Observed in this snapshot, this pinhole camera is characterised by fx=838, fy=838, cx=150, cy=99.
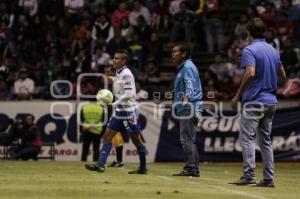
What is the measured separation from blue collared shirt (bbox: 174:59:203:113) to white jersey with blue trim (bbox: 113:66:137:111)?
761 mm

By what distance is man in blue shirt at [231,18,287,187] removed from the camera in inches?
A: 466

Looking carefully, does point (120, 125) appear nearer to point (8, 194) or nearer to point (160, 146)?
point (8, 194)

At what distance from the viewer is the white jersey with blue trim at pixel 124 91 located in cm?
1396

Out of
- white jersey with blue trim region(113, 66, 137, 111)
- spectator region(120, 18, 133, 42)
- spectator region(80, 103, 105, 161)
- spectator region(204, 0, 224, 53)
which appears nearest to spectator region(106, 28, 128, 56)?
Answer: spectator region(120, 18, 133, 42)

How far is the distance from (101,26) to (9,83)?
13.4 ft

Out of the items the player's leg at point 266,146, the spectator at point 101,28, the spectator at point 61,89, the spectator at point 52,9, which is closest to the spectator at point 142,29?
the spectator at point 101,28

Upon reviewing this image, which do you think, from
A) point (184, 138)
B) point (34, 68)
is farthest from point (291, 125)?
point (184, 138)

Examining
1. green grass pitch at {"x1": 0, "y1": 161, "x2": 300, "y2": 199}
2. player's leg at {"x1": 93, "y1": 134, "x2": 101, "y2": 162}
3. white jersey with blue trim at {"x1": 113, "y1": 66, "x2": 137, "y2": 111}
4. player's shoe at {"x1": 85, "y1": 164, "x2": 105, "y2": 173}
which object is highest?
white jersey with blue trim at {"x1": 113, "y1": 66, "x2": 137, "y2": 111}

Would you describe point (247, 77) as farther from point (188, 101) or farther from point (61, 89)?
point (61, 89)

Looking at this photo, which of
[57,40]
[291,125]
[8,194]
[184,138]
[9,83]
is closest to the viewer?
[8,194]

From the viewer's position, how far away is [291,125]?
23250 mm

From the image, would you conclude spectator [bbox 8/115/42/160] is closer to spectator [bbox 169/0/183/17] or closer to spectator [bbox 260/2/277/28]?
spectator [bbox 169/0/183/17]

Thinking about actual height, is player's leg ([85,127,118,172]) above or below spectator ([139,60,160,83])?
below

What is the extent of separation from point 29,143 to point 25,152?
306mm
